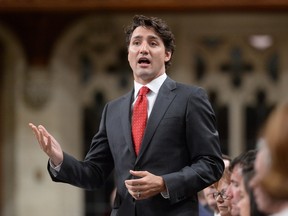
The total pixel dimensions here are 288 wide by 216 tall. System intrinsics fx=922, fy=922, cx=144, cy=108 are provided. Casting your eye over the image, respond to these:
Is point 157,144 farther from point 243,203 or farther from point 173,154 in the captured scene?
point 243,203

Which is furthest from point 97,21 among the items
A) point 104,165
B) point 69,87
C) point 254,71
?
point 104,165

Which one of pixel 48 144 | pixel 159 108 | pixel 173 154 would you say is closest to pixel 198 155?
pixel 173 154

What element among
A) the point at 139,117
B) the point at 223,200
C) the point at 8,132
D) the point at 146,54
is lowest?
the point at 8,132

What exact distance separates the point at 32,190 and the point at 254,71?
251cm

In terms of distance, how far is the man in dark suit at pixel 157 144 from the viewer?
3377 mm

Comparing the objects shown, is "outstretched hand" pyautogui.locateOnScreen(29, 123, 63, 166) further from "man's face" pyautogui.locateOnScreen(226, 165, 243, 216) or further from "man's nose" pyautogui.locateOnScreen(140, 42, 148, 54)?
"man's face" pyautogui.locateOnScreen(226, 165, 243, 216)

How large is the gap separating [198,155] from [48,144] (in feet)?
1.85

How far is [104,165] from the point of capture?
3.69 m

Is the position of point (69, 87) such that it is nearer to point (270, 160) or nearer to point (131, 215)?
point (131, 215)

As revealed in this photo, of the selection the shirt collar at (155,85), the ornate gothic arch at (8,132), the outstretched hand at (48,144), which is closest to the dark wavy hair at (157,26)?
the shirt collar at (155,85)

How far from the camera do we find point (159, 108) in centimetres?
348

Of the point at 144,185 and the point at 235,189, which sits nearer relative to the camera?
the point at 144,185

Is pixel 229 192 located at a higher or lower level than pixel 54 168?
lower

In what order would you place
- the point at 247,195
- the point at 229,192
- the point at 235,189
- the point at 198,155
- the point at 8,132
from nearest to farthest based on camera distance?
the point at 247,195 → the point at 198,155 → the point at 235,189 → the point at 229,192 → the point at 8,132
